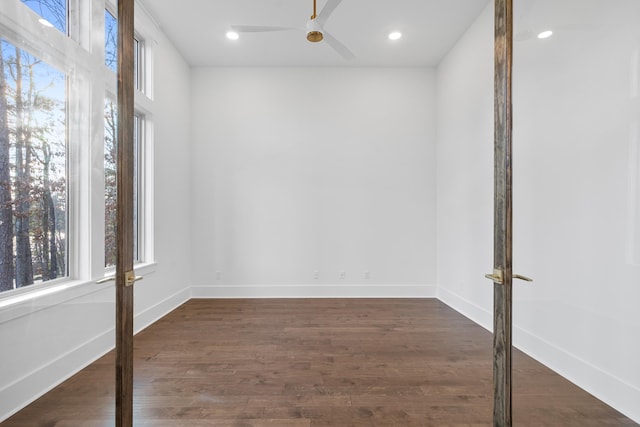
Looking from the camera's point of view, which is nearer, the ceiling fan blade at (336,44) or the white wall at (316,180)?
the ceiling fan blade at (336,44)

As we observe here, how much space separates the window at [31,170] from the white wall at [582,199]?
8.18 feet

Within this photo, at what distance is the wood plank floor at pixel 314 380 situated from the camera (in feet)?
5.80

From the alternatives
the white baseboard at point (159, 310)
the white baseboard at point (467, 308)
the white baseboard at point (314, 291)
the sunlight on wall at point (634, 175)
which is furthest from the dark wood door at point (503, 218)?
the white baseboard at point (159, 310)

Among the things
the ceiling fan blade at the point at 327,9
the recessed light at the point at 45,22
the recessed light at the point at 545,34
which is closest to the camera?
the recessed light at the point at 45,22

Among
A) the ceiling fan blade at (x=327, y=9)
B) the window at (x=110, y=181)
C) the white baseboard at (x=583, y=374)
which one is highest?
the ceiling fan blade at (x=327, y=9)

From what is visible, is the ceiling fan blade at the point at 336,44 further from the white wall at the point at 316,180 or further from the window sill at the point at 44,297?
the window sill at the point at 44,297

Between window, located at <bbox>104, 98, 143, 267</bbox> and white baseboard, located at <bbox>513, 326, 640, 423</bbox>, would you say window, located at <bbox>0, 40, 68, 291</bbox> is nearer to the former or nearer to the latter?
window, located at <bbox>104, 98, 143, 267</bbox>

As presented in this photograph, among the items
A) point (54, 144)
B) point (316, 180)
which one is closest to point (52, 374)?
point (54, 144)

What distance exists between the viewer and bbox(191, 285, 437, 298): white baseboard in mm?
4562

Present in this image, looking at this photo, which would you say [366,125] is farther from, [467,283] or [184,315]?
[184,315]

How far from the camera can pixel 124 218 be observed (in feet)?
4.78

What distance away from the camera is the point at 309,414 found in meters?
1.90

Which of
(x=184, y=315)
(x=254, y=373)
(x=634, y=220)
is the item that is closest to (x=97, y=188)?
(x=254, y=373)

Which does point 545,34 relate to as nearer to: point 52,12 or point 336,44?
point 336,44
